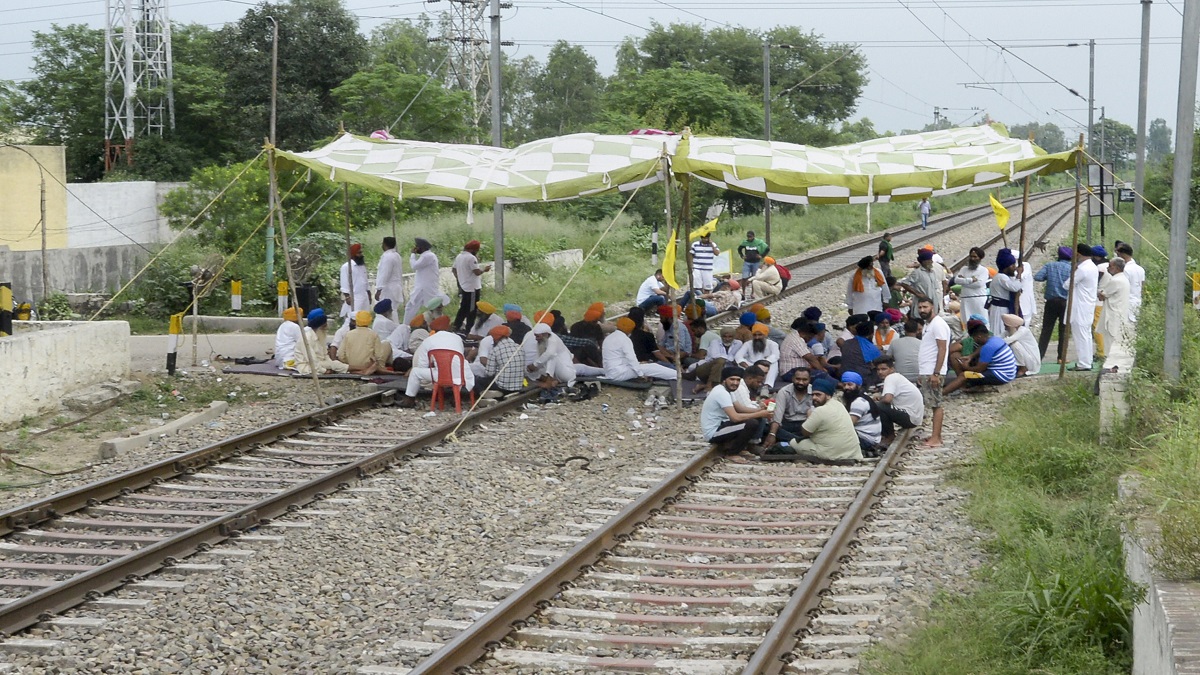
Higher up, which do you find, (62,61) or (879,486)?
(62,61)

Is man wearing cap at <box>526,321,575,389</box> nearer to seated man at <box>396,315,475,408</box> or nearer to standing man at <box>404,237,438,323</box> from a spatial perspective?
seated man at <box>396,315,475,408</box>

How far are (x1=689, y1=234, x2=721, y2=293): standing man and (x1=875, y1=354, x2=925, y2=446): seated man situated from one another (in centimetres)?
929

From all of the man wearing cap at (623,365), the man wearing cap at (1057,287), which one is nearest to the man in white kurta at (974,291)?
the man wearing cap at (1057,287)

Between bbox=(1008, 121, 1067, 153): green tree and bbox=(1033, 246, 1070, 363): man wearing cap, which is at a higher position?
bbox=(1008, 121, 1067, 153): green tree

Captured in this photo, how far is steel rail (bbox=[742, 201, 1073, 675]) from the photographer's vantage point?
682 centimetres

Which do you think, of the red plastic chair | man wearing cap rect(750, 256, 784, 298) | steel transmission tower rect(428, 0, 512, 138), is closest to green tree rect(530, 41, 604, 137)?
steel transmission tower rect(428, 0, 512, 138)

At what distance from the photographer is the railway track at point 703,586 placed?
704 centimetres

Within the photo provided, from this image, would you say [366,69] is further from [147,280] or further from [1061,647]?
[1061,647]

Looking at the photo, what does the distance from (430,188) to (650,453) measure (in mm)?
4820

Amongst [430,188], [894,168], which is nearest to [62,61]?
[430,188]

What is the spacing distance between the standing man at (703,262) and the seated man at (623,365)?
6.53 meters

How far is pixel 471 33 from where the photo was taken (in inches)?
1967

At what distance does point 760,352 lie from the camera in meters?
15.4

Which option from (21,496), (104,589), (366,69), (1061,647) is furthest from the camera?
(366,69)
